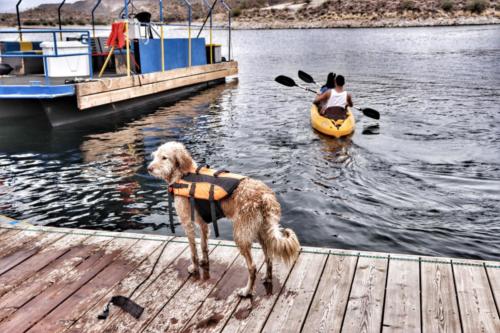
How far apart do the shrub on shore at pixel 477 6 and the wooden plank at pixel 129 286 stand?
104 m

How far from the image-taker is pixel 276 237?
454 cm

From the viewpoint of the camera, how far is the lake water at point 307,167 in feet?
28.4

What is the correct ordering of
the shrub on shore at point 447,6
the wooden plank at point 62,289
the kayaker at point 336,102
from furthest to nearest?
Result: the shrub on shore at point 447,6 < the kayaker at point 336,102 < the wooden plank at point 62,289

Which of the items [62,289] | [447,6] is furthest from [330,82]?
[447,6]

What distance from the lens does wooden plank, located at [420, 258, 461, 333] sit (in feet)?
14.3

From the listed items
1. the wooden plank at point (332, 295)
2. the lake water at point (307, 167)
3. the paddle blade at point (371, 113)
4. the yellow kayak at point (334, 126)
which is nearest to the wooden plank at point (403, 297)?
the wooden plank at point (332, 295)

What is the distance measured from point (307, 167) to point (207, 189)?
292 inches

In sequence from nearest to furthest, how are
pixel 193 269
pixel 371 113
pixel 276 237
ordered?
pixel 276 237 → pixel 193 269 → pixel 371 113

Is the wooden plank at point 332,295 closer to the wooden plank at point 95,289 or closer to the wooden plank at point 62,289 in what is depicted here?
the wooden plank at point 95,289

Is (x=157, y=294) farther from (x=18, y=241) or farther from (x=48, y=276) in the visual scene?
(x=18, y=241)

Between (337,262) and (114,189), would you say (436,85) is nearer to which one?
(114,189)

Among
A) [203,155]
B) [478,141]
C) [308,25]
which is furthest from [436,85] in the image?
[308,25]

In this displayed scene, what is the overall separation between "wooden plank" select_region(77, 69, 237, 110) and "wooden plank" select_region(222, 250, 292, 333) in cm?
1170

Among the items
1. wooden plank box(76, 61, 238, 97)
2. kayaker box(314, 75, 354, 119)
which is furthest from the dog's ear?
wooden plank box(76, 61, 238, 97)
